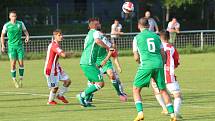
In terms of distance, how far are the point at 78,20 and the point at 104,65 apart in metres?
35.6

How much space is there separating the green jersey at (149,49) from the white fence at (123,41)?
22.0 metres

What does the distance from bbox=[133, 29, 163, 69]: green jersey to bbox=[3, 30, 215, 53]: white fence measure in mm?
21958

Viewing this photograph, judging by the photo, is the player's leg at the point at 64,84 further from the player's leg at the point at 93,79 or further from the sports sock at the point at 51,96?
the player's leg at the point at 93,79

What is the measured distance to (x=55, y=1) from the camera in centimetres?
6062

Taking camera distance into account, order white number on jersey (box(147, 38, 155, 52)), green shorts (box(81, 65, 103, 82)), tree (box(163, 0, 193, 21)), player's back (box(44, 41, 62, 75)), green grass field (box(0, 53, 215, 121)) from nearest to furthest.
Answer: white number on jersey (box(147, 38, 155, 52)) → green grass field (box(0, 53, 215, 121)) → green shorts (box(81, 65, 103, 82)) → player's back (box(44, 41, 62, 75)) → tree (box(163, 0, 193, 21))

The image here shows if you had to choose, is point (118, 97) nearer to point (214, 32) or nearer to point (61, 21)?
point (214, 32)

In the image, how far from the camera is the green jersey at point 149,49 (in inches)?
535

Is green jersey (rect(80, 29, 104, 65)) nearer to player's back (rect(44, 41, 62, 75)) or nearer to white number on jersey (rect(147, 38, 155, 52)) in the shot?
player's back (rect(44, 41, 62, 75))

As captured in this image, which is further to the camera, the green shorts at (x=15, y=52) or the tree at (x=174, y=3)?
the tree at (x=174, y=3)

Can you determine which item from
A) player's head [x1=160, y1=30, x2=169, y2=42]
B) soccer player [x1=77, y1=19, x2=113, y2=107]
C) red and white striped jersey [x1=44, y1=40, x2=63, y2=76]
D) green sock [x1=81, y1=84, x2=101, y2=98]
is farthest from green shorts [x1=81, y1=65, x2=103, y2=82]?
player's head [x1=160, y1=30, x2=169, y2=42]

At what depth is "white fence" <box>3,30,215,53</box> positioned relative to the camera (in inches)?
1406

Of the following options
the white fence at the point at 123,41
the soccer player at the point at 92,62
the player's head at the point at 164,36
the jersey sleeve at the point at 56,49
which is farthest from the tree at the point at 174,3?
the player's head at the point at 164,36

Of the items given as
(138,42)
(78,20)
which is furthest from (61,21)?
(138,42)

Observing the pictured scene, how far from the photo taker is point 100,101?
58.5 ft
